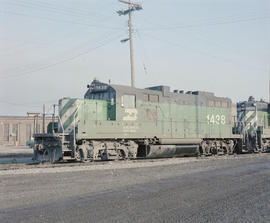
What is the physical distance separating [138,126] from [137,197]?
7.91 metres

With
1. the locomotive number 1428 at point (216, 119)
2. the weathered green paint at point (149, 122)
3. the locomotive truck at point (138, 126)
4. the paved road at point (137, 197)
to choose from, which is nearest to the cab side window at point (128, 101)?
the locomotive truck at point (138, 126)

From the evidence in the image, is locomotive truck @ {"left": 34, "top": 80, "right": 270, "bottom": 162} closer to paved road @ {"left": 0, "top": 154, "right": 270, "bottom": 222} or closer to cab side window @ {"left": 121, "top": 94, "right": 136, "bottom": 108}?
cab side window @ {"left": 121, "top": 94, "right": 136, "bottom": 108}

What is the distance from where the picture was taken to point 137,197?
19.9ft

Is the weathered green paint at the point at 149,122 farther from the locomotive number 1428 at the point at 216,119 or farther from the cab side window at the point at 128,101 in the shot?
the cab side window at the point at 128,101

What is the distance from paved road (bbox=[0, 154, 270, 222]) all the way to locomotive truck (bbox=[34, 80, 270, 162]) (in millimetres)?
3348

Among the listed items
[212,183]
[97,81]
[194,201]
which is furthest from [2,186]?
[97,81]

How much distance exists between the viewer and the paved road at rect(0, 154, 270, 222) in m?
4.77

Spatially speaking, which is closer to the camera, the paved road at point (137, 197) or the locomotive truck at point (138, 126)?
the paved road at point (137, 197)

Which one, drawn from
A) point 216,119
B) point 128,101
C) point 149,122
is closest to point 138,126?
point 149,122

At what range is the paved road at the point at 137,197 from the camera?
477 centimetres

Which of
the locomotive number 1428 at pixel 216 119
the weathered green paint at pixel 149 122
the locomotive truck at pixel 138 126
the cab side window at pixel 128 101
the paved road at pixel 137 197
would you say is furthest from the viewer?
the locomotive number 1428 at pixel 216 119

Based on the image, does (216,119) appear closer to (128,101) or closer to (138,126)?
(138,126)

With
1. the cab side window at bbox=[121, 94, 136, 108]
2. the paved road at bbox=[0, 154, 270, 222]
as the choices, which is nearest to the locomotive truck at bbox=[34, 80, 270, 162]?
the cab side window at bbox=[121, 94, 136, 108]

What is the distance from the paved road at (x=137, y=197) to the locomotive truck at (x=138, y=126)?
11.0 feet
